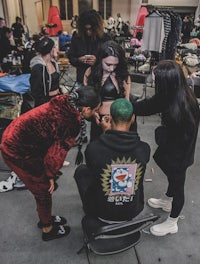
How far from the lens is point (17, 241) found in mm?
1996

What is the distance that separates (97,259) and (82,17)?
2.38 metres

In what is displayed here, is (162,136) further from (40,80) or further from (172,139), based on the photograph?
(40,80)

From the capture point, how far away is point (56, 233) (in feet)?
6.61

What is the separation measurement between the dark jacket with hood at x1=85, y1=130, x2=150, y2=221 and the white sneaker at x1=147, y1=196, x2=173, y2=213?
794mm

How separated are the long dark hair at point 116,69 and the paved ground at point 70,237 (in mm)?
1094

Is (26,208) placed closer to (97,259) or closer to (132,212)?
(97,259)

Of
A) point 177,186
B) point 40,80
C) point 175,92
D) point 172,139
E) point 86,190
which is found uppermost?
point 175,92

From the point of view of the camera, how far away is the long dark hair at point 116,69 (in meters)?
2.17

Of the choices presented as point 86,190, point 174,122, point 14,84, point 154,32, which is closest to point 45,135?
point 86,190

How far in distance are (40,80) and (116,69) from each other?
2.41ft

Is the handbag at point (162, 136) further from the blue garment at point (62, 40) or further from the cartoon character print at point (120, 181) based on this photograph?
the blue garment at point (62, 40)

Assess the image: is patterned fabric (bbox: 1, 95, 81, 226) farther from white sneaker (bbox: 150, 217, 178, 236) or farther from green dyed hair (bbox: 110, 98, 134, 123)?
white sneaker (bbox: 150, 217, 178, 236)

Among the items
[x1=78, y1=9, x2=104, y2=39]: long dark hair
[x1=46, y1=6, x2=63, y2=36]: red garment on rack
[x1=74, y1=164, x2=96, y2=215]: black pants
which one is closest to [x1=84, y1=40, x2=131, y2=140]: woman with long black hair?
[x1=74, y1=164, x2=96, y2=215]: black pants

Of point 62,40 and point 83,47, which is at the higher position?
point 83,47
